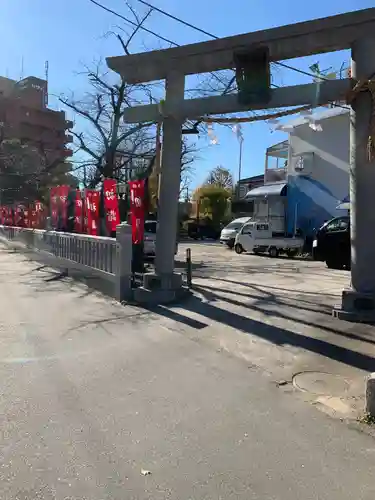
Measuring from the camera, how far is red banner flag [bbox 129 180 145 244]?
35.7ft

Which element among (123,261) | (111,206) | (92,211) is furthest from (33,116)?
(123,261)

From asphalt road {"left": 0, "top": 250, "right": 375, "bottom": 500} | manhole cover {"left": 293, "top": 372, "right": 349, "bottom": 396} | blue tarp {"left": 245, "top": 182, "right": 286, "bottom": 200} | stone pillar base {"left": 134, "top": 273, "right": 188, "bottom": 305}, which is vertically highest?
blue tarp {"left": 245, "top": 182, "right": 286, "bottom": 200}

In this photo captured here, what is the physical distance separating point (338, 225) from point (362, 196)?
26.2ft

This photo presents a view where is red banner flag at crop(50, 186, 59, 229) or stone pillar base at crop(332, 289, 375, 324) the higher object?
red banner flag at crop(50, 186, 59, 229)

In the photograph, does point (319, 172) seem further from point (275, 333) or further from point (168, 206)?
point (275, 333)

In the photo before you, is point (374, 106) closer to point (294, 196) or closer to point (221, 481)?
point (221, 481)

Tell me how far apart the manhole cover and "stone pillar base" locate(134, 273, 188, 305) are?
4232mm

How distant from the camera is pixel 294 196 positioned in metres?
23.5

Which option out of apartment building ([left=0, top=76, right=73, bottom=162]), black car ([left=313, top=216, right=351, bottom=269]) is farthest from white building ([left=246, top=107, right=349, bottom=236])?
apartment building ([left=0, top=76, right=73, bottom=162])

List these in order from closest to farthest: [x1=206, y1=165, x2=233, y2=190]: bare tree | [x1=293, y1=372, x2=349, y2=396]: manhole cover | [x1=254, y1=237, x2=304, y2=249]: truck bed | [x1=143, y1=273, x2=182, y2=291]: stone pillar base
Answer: [x1=293, y1=372, x2=349, y2=396]: manhole cover, [x1=143, y1=273, x2=182, y2=291]: stone pillar base, [x1=254, y1=237, x2=304, y2=249]: truck bed, [x1=206, y1=165, x2=233, y2=190]: bare tree

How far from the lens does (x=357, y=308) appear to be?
7551mm

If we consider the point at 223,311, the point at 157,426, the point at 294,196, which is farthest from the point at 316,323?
the point at 294,196

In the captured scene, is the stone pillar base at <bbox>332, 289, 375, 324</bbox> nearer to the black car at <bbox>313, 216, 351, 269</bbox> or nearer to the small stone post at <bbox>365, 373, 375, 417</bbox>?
the small stone post at <bbox>365, 373, 375, 417</bbox>

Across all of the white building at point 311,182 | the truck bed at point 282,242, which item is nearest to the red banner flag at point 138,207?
the truck bed at point 282,242
